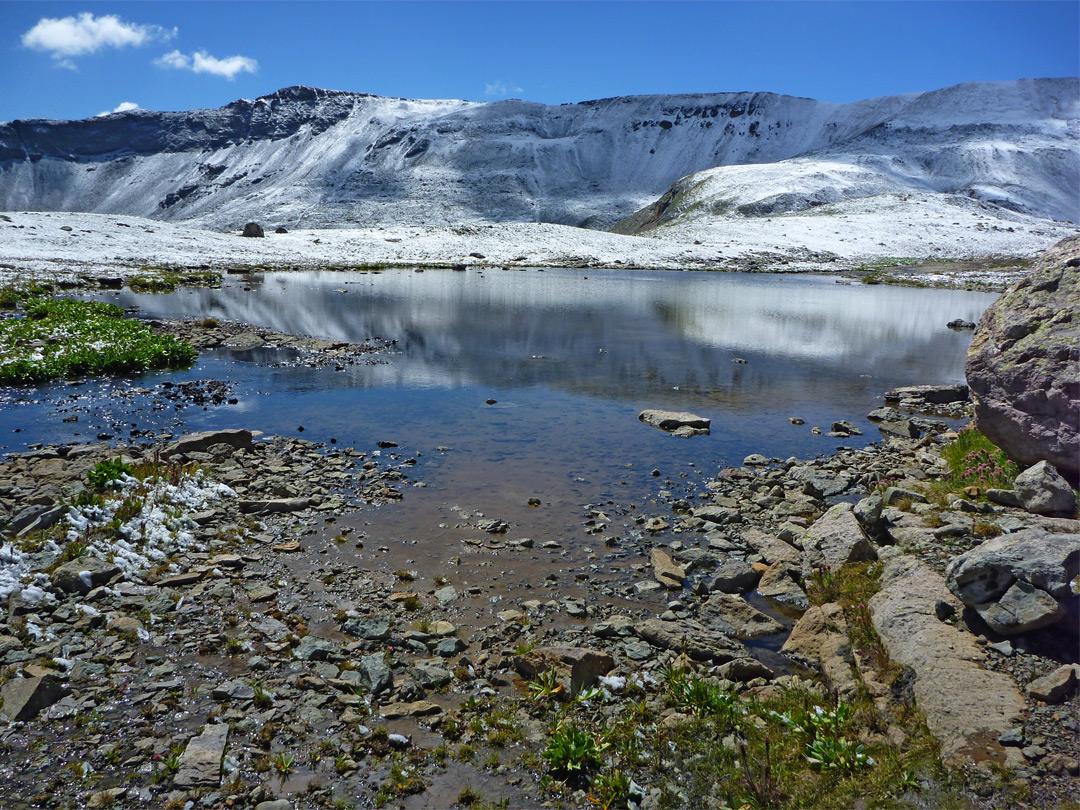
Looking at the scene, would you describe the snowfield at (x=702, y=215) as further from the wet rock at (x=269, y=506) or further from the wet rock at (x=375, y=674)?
the wet rock at (x=375, y=674)

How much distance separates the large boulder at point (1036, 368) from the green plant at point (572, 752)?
8653 millimetres

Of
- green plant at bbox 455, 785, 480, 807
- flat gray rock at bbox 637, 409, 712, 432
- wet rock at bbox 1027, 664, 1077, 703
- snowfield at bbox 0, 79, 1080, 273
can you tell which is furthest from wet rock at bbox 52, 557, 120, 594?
snowfield at bbox 0, 79, 1080, 273

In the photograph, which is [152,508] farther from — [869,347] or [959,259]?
[959,259]

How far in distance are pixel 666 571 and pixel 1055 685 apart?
16.0ft

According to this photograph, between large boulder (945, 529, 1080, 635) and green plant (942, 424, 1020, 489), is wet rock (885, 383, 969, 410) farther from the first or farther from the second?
large boulder (945, 529, 1080, 635)

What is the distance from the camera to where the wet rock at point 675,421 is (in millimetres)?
17672

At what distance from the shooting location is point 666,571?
9.77 metres

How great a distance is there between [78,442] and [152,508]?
21.5 feet

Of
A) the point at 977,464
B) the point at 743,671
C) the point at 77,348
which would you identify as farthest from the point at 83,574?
the point at 77,348

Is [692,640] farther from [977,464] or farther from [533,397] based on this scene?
[533,397]

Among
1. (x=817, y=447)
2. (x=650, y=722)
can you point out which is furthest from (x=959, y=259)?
(x=650, y=722)

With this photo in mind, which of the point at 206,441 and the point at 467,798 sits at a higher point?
the point at 206,441

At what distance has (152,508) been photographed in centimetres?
1027

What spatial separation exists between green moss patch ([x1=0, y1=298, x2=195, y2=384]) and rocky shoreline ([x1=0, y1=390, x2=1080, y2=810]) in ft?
37.7
